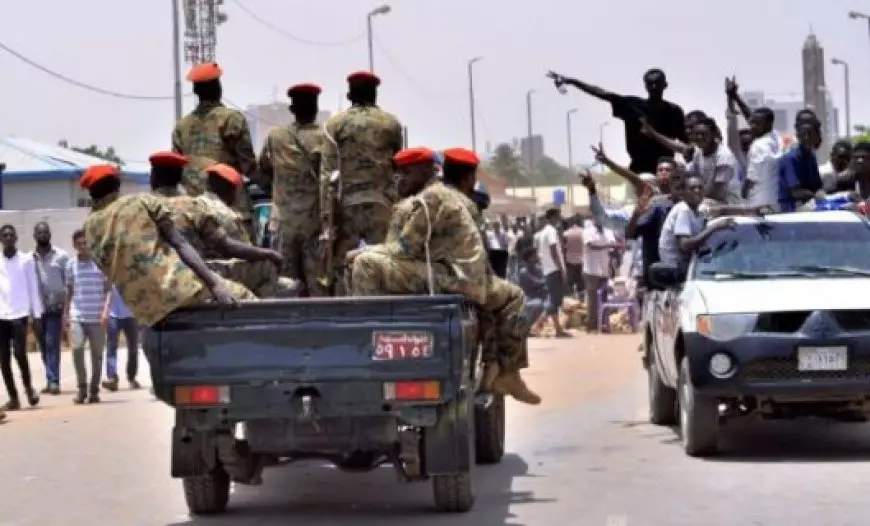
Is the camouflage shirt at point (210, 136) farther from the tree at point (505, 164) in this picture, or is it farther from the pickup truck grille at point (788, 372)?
the tree at point (505, 164)

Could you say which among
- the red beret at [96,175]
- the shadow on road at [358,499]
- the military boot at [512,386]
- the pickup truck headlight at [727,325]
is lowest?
the shadow on road at [358,499]

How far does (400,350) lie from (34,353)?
17.3 meters

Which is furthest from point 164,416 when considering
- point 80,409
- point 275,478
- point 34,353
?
point 34,353

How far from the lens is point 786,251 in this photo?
1266 centimetres

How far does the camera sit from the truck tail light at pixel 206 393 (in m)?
9.32

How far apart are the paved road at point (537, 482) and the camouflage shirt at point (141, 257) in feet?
4.77

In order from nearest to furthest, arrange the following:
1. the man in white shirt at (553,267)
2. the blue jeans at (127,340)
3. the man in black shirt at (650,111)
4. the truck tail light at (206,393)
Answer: the truck tail light at (206,393) → the man in black shirt at (650,111) → the blue jeans at (127,340) → the man in white shirt at (553,267)

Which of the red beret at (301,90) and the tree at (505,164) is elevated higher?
the tree at (505,164)

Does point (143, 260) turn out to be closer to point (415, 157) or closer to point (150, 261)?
point (150, 261)

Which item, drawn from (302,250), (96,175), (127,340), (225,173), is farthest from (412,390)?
(127,340)

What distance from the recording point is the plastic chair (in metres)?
27.6

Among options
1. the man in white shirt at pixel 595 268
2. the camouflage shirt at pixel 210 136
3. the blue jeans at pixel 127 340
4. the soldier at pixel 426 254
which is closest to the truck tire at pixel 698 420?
the soldier at pixel 426 254

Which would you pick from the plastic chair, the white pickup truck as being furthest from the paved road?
Answer: the plastic chair

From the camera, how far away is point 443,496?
9.90m
